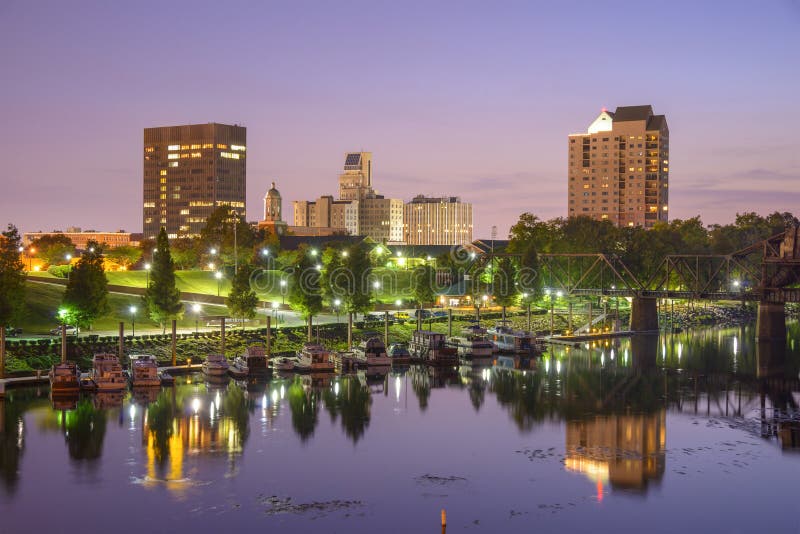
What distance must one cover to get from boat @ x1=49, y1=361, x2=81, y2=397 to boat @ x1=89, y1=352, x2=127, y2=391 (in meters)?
1.45

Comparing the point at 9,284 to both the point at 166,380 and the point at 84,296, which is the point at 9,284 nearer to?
the point at 84,296

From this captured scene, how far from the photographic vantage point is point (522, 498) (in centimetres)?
4397

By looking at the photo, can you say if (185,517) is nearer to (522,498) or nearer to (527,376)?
(522,498)

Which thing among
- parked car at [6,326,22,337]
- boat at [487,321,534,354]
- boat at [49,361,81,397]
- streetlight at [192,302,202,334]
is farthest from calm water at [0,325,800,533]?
streetlight at [192,302,202,334]

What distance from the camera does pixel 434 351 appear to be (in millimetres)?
89375

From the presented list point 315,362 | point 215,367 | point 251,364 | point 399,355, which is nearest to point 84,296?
point 215,367

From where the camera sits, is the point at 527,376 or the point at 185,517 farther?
the point at 527,376

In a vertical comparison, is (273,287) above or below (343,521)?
above

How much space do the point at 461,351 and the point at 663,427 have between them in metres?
39.1

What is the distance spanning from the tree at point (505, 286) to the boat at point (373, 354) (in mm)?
36816

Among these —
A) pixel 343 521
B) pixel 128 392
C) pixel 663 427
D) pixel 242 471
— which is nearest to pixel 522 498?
pixel 343 521

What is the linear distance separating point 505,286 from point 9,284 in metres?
67.1

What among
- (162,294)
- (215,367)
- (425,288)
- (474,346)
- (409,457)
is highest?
(425,288)

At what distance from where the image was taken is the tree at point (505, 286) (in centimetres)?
12168
